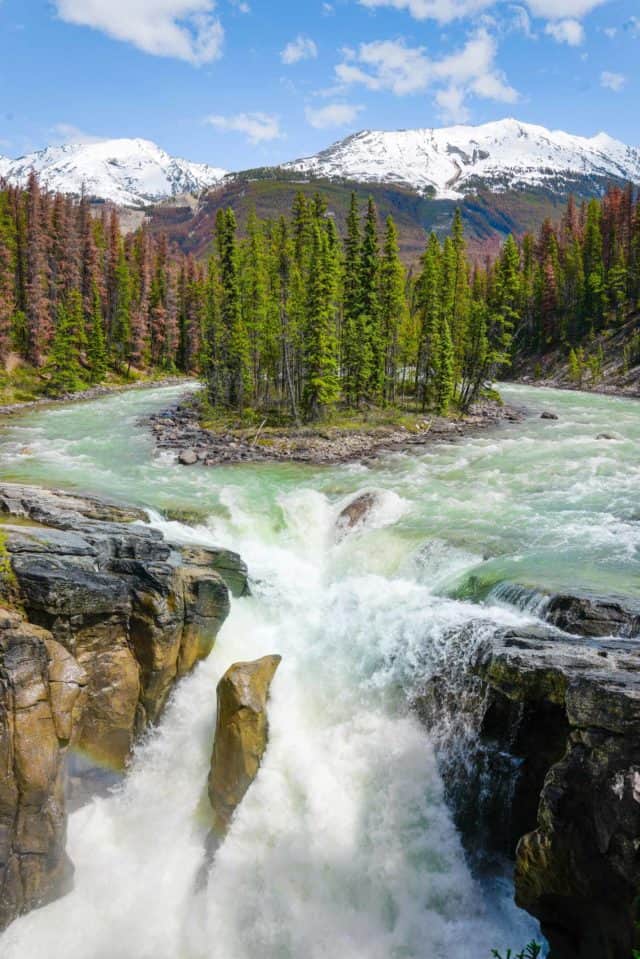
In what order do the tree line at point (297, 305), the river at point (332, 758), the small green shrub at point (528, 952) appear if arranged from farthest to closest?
the tree line at point (297, 305) < the river at point (332, 758) < the small green shrub at point (528, 952)

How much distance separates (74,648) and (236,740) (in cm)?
418

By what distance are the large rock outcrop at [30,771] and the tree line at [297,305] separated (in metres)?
32.9

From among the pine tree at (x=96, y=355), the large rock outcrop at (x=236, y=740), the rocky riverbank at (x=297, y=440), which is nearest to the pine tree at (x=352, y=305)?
the rocky riverbank at (x=297, y=440)

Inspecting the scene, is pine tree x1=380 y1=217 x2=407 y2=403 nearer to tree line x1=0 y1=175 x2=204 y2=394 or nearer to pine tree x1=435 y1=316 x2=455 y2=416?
pine tree x1=435 y1=316 x2=455 y2=416

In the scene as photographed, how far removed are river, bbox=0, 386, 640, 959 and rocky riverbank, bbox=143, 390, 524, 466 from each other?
10.9m

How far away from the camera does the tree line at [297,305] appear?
4606 centimetres

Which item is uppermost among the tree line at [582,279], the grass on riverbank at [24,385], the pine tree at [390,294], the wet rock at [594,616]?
the tree line at [582,279]

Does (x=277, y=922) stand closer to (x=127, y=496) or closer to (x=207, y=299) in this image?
(x=127, y=496)

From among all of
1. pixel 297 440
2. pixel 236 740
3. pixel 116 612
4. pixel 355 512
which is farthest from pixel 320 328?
pixel 236 740

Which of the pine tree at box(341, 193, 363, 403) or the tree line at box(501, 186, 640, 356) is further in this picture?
the tree line at box(501, 186, 640, 356)

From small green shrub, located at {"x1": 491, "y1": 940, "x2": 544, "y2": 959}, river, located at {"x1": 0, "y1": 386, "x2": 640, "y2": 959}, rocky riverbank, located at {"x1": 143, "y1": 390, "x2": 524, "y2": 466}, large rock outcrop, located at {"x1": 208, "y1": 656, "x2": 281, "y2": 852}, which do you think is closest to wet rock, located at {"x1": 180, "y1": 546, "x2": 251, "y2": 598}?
river, located at {"x1": 0, "y1": 386, "x2": 640, "y2": 959}

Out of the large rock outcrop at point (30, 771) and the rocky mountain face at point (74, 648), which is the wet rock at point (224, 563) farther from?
the large rock outcrop at point (30, 771)

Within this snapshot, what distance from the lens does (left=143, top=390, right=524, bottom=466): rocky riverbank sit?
34750 millimetres

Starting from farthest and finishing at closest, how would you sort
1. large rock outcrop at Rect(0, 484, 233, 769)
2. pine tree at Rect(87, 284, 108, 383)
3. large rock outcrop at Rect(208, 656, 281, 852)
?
1. pine tree at Rect(87, 284, 108, 383)
2. large rock outcrop at Rect(0, 484, 233, 769)
3. large rock outcrop at Rect(208, 656, 281, 852)
